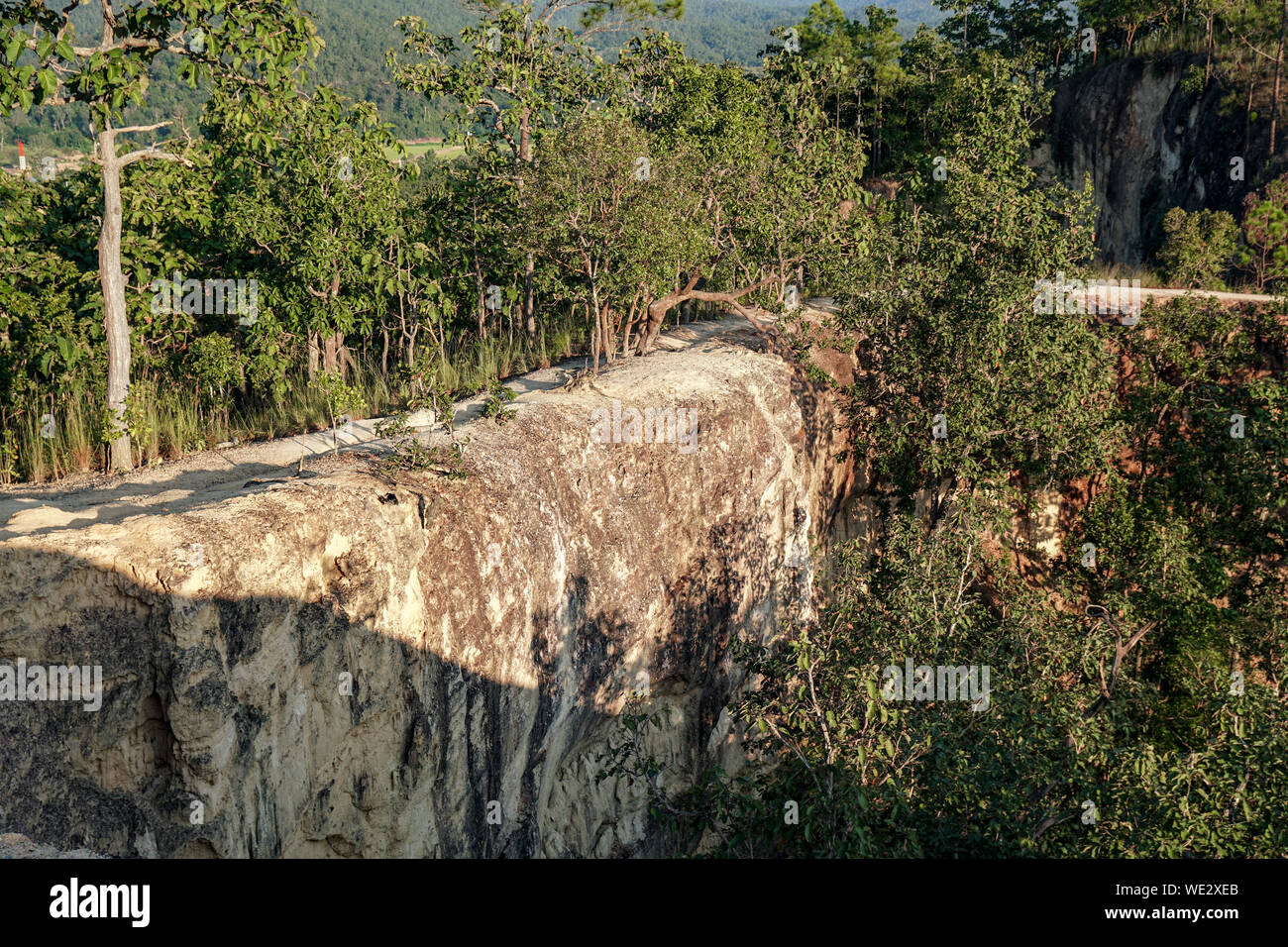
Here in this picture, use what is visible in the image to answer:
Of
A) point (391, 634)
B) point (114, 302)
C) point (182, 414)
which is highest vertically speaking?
point (114, 302)

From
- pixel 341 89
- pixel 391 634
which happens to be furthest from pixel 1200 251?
pixel 341 89

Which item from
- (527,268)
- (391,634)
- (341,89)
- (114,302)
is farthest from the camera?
(341,89)

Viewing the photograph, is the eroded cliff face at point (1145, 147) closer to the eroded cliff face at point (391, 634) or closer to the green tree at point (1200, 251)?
the green tree at point (1200, 251)

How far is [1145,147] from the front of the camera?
34.7 metres

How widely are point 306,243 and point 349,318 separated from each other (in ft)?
4.42

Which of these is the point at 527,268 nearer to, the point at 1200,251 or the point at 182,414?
the point at 182,414

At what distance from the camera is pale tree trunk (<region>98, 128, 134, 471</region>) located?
1178 cm

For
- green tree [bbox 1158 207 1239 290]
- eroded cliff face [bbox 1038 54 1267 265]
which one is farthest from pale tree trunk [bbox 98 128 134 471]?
eroded cliff face [bbox 1038 54 1267 265]

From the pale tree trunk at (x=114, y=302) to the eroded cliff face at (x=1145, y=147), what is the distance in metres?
30.9

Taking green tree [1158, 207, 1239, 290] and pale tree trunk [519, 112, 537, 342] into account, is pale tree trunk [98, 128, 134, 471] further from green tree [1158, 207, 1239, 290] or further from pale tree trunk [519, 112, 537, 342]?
green tree [1158, 207, 1239, 290]

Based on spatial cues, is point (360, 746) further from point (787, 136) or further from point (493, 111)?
point (787, 136)

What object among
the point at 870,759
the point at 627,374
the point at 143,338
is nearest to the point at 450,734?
the point at 870,759

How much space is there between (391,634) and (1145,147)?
35317mm

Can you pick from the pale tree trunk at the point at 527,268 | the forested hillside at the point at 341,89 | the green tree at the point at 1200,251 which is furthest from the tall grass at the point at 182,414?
the forested hillside at the point at 341,89
